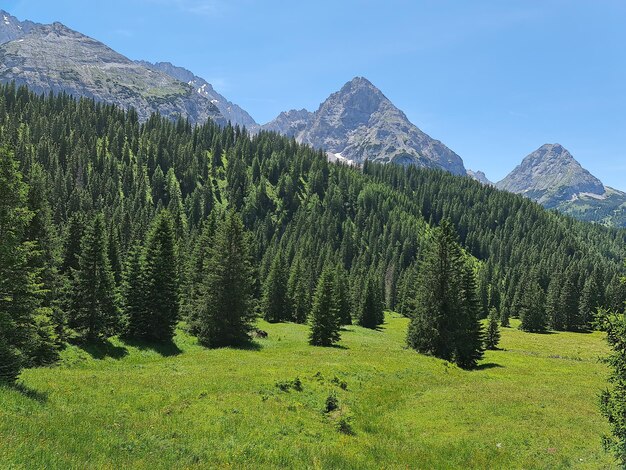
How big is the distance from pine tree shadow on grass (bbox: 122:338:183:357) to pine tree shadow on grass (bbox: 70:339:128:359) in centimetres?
225

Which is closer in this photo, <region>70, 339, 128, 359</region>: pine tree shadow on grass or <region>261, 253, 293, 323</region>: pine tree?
<region>70, 339, 128, 359</region>: pine tree shadow on grass

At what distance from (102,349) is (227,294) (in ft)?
49.8

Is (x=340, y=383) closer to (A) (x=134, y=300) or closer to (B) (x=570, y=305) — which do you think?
(A) (x=134, y=300)

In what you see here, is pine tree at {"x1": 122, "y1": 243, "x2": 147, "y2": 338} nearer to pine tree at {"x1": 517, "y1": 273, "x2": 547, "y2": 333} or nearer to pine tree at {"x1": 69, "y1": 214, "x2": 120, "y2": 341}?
pine tree at {"x1": 69, "y1": 214, "x2": 120, "y2": 341}

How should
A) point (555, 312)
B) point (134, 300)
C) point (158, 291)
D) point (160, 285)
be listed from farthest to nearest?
point (555, 312)
point (160, 285)
point (158, 291)
point (134, 300)

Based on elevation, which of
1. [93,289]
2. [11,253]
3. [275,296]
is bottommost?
[275,296]

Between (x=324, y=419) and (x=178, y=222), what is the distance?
79396 mm

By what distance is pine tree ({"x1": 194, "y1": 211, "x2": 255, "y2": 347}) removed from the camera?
50.6 metres

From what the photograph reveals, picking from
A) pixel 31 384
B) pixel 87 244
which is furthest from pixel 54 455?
pixel 87 244

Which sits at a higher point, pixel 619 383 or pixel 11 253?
pixel 11 253

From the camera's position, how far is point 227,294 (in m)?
51.1

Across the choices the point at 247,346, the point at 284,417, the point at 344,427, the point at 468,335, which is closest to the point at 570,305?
the point at 468,335

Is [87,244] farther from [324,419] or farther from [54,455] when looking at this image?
[54,455]

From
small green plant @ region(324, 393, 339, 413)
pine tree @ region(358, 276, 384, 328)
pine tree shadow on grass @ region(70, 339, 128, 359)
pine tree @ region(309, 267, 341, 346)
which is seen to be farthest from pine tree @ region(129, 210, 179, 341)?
pine tree @ region(358, 276, 384, 328)
